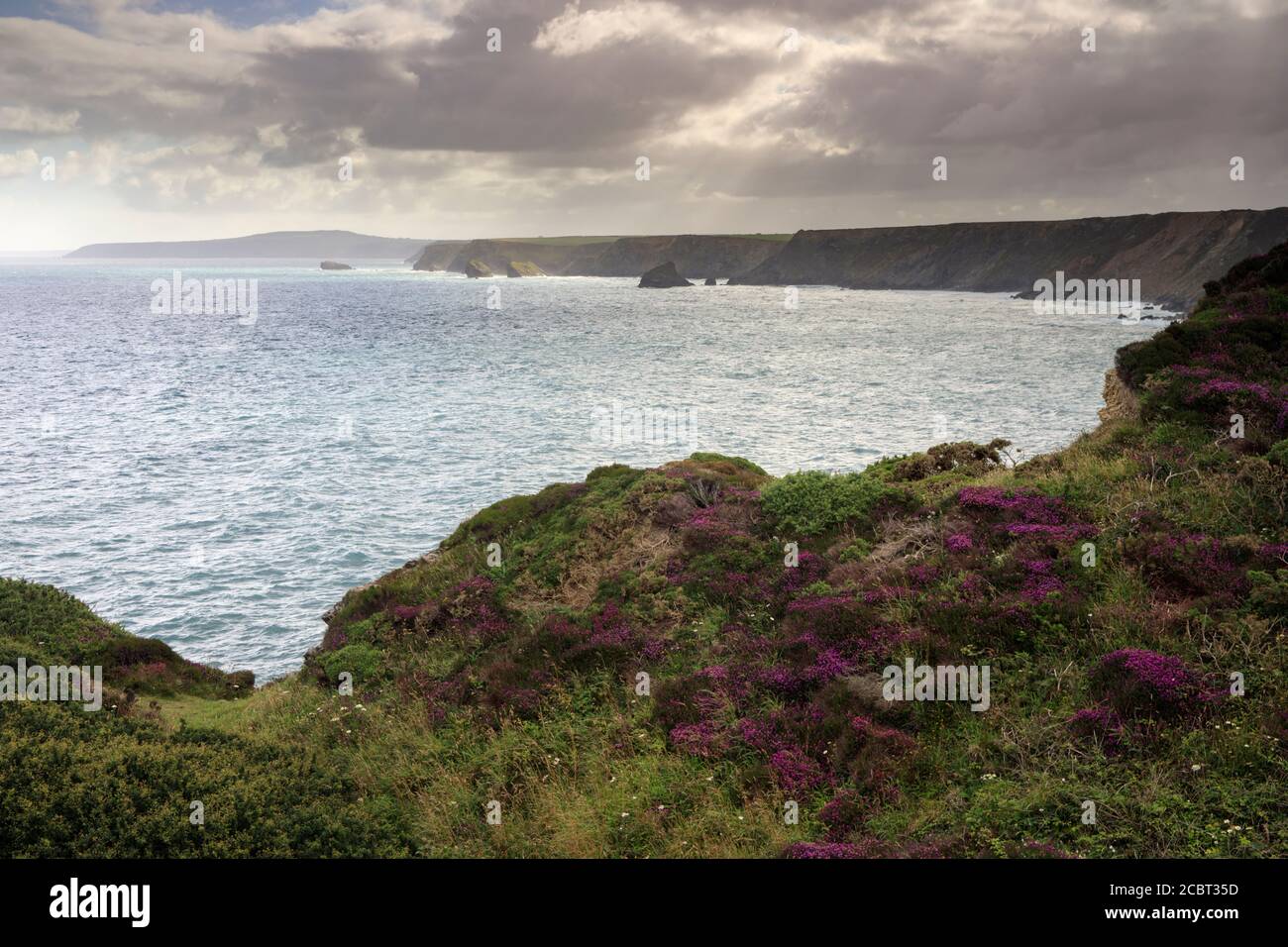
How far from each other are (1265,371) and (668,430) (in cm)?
3640

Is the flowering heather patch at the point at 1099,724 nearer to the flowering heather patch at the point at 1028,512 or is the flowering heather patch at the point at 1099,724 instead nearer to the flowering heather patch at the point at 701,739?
the flowering heather patch at the point at 701,739

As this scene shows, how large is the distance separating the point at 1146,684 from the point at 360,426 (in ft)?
171

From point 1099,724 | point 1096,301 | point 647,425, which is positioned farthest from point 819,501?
point 1096,301

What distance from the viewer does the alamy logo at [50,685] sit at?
12531mm

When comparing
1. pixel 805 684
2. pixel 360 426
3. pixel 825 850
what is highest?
pixel 360 426

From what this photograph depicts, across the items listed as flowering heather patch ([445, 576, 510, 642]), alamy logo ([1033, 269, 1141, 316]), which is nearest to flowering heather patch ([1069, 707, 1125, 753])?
flowering heather patch ([445, 576, 510, 642])

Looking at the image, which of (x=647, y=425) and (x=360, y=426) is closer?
(x=647, y=425)

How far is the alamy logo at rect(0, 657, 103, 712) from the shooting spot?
12.5m

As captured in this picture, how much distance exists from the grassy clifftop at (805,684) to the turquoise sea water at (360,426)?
43.5 feet

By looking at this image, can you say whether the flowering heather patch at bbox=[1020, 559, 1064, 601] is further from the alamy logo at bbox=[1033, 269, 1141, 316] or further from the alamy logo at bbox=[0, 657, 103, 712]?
the alamy logo at bbox=[1033, 269, 1141, 316]

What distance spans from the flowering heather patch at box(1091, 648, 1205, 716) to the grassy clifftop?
0.10ft

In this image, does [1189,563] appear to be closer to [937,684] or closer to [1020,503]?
[1020,503]

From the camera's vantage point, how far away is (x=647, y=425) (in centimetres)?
5378

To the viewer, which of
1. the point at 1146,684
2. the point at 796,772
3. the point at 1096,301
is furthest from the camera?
the point at 1096,301
